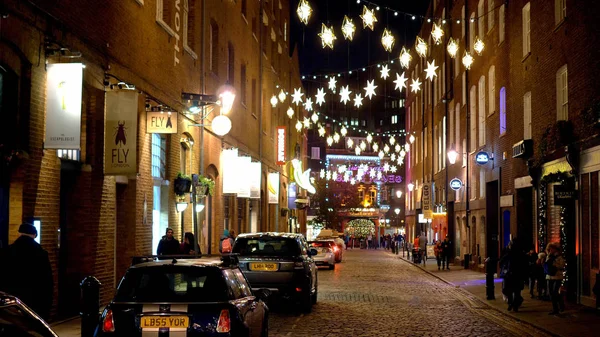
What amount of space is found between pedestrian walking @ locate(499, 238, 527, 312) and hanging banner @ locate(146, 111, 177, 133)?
8.72 m

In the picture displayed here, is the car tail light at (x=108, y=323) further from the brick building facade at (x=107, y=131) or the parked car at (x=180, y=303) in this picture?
the brick building facade at (x=107, y=131)

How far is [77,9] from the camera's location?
14.9 m

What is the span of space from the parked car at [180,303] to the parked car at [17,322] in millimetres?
3486

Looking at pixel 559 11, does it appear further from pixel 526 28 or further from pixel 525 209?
pixel 525 209

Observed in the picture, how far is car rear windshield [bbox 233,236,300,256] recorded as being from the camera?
1750 centimetres

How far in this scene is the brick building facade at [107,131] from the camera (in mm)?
12664

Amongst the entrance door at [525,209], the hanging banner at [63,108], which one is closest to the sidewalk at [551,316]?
the entrance door at [525,209]

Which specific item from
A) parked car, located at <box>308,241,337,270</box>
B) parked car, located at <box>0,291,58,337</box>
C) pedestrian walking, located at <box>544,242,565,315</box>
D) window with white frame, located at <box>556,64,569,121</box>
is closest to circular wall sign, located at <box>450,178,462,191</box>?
parked car, located at <box>308,241,337,270</box>

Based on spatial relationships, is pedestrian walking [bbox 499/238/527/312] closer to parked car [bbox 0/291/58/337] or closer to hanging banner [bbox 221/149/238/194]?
hanging banner [bbox 221/149/238/194]

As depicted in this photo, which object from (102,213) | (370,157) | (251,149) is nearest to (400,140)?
(370,157)

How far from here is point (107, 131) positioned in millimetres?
16016

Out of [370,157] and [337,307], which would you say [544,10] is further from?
[370,157]

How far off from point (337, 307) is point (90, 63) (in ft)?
26.7

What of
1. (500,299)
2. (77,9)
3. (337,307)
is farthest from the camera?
(500,299)
